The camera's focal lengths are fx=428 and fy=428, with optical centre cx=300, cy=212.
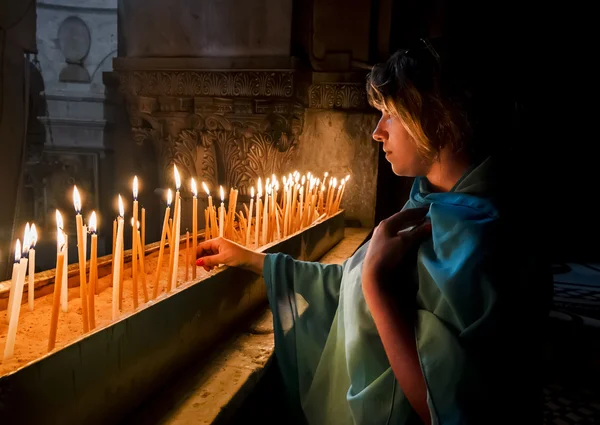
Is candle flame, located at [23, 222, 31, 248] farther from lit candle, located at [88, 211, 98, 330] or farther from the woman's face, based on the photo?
the woman's face

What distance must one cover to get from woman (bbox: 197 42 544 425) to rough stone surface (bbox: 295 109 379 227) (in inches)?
131

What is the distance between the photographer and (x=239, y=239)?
2613 millimetres

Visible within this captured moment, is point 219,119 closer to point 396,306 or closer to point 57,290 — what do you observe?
point 57,290

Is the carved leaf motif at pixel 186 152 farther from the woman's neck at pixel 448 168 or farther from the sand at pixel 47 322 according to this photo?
the woman's neck at pixel 448 168

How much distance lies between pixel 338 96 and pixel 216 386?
11.9 ft

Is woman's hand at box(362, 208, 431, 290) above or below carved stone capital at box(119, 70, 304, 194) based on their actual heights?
below

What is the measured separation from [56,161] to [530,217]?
33.0ft

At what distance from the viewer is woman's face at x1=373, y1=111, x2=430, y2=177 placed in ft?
4.20

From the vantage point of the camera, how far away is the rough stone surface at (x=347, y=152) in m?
4.70

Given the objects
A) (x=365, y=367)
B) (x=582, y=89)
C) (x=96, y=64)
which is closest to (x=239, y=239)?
(x=365, y=367)

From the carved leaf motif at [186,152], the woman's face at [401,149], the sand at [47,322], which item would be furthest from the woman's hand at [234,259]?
the carved leaf motif at [186,152]

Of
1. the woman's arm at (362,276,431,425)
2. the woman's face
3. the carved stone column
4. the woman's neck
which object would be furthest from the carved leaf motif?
the woman's arm at (362,276,431,425)

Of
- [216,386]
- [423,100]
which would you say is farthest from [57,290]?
[423,100]

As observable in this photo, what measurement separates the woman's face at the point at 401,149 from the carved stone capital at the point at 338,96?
327cm
